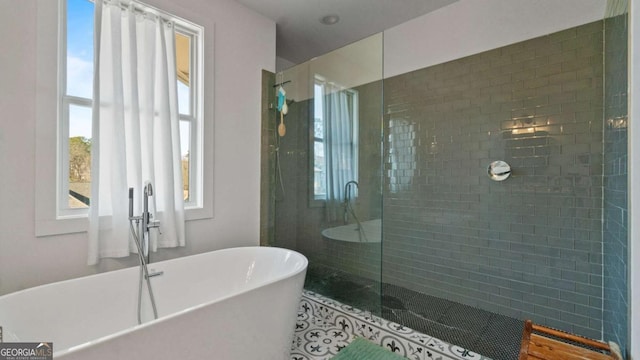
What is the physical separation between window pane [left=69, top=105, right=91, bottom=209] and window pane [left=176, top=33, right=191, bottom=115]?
0.66 metres

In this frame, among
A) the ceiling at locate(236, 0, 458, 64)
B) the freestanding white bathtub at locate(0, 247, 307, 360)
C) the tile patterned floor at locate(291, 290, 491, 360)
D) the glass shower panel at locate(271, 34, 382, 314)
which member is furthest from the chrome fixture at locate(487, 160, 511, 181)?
the freestanding white bathtub at locate(0, 247, 307, 360)

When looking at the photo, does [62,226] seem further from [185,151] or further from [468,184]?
[468,184]

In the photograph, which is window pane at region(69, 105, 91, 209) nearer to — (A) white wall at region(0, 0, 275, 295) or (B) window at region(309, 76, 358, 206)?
(A) white wall at region(0, 0, 275, 295)

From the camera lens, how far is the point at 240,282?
2154 mm

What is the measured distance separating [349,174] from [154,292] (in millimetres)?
1601

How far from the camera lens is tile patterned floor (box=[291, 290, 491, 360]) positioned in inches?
67.1

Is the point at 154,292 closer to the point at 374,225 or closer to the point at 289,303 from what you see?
the point at 289,303

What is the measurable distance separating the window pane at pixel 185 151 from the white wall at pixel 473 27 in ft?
6.72

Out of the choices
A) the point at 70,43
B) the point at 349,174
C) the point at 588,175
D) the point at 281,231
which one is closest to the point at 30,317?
the point at 70,43

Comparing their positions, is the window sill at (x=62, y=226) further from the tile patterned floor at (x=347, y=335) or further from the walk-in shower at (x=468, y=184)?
the tile patterned floor at (x=347, y=335)

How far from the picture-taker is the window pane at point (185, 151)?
91.6 inches

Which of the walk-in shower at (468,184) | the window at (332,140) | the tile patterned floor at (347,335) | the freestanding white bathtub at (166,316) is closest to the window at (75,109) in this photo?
the freestanding white bathtub at (166,316)

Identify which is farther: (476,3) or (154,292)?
(476,3)

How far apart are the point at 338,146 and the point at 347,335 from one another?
4.80 ft
